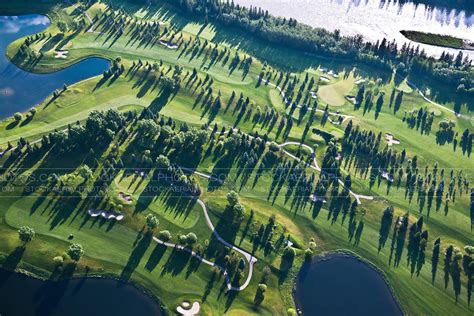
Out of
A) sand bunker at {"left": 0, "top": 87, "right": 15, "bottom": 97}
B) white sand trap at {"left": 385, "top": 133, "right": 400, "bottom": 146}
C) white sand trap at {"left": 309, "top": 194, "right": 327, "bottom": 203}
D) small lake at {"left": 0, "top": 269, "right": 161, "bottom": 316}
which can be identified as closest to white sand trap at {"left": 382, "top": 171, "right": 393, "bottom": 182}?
white sand trap at {"left": 385, "top": 133, "right": 400, "bottom": 146}

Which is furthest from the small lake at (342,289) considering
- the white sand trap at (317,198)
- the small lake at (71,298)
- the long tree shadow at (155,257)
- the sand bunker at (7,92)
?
the sand bunker at (7,92)

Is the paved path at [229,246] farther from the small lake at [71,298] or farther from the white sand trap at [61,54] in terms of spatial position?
the white sand trap at [61,54]

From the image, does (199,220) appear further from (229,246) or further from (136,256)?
(136,256)

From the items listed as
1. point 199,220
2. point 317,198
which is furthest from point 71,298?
point 317,198

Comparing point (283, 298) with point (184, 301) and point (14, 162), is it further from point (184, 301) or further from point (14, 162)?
point (14, 162)

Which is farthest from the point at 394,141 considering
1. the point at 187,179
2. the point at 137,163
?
the point at 137,163

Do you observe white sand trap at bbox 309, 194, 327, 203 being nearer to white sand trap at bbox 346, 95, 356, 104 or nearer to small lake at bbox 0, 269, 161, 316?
white sand trap at bbox 346, 95, 356, 104

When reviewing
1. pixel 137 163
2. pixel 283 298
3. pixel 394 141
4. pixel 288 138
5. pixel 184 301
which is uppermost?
pixel 394 141
